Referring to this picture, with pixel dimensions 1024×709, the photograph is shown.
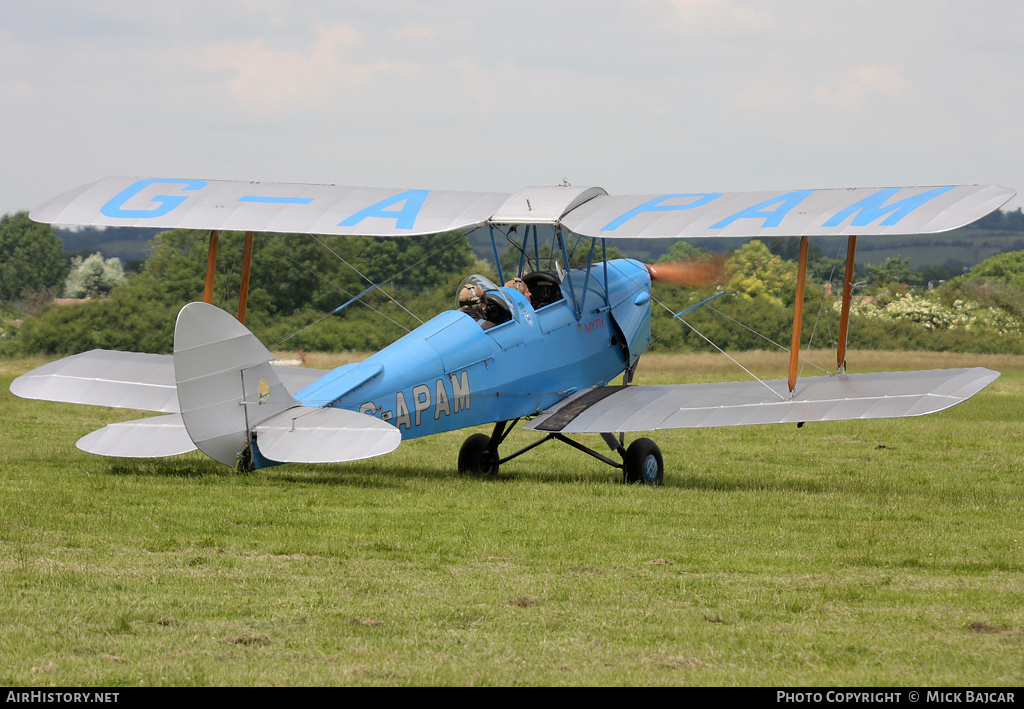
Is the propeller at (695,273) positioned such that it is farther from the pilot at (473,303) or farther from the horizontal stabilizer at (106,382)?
the horizontal stabilizer at (106,382)

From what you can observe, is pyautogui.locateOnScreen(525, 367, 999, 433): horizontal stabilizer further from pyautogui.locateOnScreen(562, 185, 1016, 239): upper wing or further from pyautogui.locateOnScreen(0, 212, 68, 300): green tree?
pyautogui.locateOnScreen(0, 212, 68, 300): green tree

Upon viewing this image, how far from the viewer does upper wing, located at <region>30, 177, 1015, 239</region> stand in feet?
34.3

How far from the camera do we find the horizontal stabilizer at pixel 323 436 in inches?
350

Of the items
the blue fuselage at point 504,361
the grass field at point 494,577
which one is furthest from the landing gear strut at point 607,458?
the blue fuselage at point 504,361

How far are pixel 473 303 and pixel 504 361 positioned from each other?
642 millimetres

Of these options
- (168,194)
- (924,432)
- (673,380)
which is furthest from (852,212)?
(673,380)

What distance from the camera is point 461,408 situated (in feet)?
35.4

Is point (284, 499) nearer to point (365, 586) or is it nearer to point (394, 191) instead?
point (365, 586)

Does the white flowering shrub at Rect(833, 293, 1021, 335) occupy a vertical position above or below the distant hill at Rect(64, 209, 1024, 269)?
below

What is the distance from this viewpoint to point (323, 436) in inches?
360

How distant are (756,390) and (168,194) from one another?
652cm

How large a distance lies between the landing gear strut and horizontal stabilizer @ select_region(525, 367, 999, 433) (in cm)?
35

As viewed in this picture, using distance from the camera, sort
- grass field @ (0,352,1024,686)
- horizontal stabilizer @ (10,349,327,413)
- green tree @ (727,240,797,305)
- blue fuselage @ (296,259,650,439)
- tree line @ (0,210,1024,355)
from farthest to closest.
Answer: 1. tree line @ (0,210,1024,355)
2. green tree @ (727,240,797,305)
3. horizontal stabilizer @ (10,349,327,413)
4. blue fuselage @ (296,259,650,439)
5. grass field @ (0,352,1024,686)

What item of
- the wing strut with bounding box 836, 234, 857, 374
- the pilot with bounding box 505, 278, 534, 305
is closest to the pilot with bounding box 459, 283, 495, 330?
the pilot with bounding box 505, 278, 534, 305
